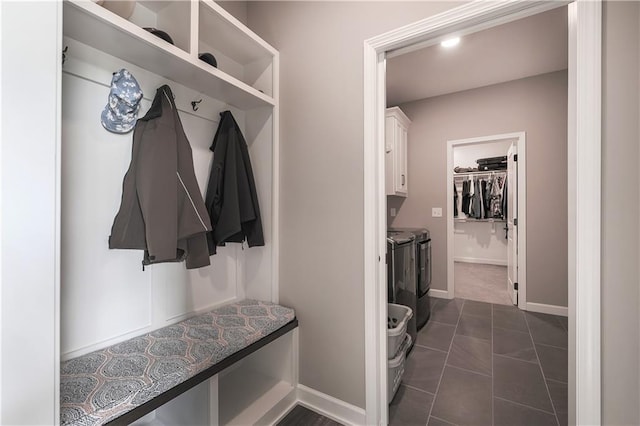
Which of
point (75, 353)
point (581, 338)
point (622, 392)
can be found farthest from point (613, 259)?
point (75, 353)

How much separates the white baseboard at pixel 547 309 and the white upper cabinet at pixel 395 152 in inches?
77.8

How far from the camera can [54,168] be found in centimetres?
77

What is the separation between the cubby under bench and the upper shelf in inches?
53.0

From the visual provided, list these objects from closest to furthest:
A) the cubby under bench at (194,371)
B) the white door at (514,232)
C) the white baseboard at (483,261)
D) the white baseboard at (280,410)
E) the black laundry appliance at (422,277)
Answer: the cubby under bench at (194,371)
the white baseboard at (280,410)
the black laundry appliance at (422,277)
the white door at (514,232)
the white baseboard at (483,261)

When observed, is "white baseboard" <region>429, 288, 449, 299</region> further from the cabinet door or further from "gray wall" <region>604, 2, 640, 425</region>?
"gray wall" <region>604, 2, 640, 425</region>

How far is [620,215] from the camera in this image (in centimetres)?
100

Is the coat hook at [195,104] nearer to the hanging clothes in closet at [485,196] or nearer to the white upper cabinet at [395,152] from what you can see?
the white upper cabinet at [395,152]

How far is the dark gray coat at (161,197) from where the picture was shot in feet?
3.91

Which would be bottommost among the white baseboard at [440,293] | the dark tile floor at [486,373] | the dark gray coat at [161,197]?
the dark tile floor at [486,373]

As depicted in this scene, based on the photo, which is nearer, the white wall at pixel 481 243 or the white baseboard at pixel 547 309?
the white baseboard at pixel 547 309

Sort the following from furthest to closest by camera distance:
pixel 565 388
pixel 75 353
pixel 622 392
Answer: pixel 565 388 → pixel 75 353 → pixel 622 392

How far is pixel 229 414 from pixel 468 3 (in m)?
2.41

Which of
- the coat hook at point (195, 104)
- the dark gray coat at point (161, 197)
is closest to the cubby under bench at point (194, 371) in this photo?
the dark gray coat at point (161, 197)

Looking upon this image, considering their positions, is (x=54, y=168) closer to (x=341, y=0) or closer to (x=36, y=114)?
(x=36, y=114)
